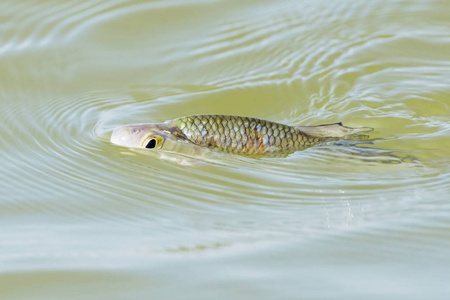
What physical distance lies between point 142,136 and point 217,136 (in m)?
0.44

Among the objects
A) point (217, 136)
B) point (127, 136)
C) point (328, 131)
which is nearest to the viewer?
point (217, 136)

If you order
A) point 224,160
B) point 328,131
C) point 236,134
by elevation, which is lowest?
point 224,160

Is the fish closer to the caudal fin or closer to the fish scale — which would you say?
the fish scale

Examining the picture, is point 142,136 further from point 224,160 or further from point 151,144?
point 224,160

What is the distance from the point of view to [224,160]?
4.11 meters

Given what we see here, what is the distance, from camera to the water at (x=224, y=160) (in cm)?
263

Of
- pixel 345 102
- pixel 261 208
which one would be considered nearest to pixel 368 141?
pixel 345 102

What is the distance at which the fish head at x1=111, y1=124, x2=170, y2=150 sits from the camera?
4.14 meters

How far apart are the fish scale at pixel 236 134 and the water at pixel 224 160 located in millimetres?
96

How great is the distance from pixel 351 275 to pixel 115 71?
12.0ft

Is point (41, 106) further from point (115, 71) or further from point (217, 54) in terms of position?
point (217, 54)

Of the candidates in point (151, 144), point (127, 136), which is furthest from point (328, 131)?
point (127, 136)

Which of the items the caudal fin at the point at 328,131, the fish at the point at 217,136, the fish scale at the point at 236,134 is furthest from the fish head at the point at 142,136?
the caudal fin at the point at 328,131

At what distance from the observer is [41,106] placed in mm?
5195
